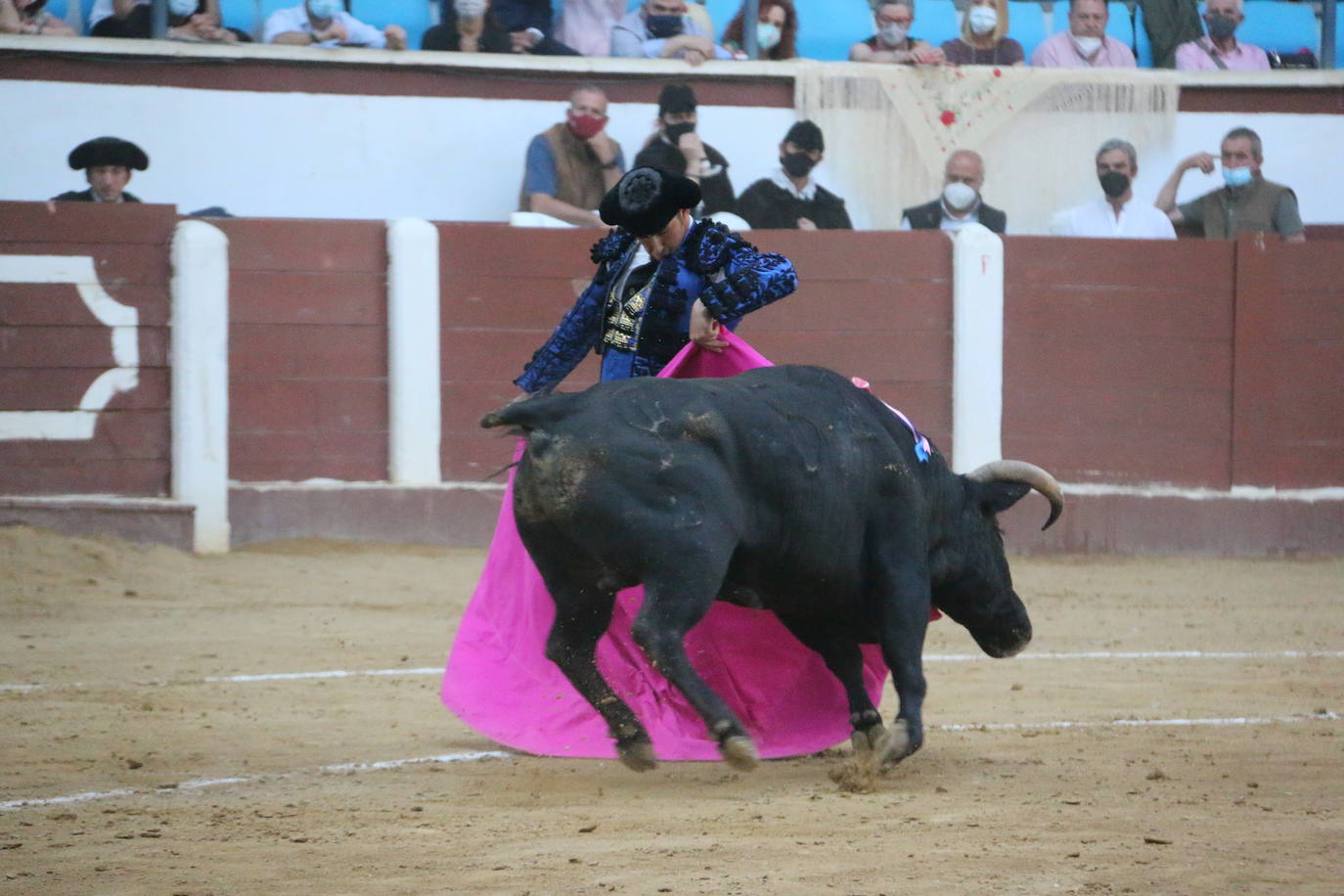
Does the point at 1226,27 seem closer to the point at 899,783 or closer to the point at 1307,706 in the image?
the point at 1307,706

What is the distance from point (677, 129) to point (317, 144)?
1.59 metres

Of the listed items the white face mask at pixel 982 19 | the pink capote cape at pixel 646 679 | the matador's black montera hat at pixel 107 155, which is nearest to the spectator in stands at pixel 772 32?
the white face mask at pixel 982 19

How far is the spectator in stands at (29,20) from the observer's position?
24.9 ft

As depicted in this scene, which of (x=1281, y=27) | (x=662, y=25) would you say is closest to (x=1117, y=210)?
(x=1281, y=27)

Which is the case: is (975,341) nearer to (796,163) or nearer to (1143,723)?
(796,163)

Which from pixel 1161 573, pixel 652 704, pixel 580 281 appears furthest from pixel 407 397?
pixel 652 704

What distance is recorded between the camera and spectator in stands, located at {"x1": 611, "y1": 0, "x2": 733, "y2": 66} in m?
8.26

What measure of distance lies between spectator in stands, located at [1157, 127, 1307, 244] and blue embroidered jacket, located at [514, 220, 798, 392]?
4980mm

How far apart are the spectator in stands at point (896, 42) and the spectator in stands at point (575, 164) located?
5.10 ft

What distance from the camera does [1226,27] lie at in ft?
29.3

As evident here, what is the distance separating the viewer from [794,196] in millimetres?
7875

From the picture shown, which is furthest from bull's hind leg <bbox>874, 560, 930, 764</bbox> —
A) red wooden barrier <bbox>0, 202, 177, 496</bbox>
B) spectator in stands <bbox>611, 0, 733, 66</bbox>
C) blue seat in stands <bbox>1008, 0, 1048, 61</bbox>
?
blue seat in stands <bbox>1008, 0, 1048, 61</bbox>

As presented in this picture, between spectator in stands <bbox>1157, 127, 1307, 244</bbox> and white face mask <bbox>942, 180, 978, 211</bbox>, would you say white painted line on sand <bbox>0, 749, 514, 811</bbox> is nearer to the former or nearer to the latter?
white face mask <bbox>942, 180, 978, 211</bbox>

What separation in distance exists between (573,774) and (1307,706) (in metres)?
1.98
